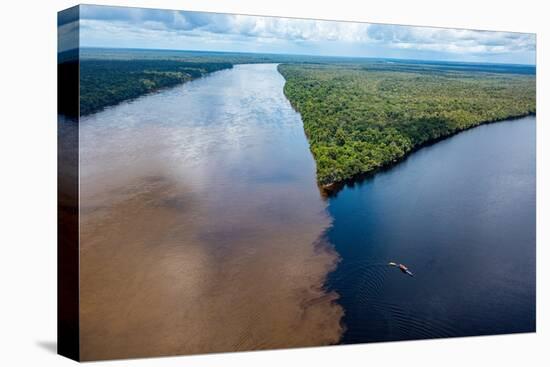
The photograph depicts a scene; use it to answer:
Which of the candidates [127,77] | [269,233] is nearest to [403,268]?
[269,233]

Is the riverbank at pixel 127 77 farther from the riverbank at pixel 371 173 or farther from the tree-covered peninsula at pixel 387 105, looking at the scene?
the riverbank at pixel 371 173

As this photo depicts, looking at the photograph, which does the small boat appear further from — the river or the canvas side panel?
the canvas side panel

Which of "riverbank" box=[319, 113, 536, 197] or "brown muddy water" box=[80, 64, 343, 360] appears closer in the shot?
"brown muddy water" box=[80, 64, 343, 360]

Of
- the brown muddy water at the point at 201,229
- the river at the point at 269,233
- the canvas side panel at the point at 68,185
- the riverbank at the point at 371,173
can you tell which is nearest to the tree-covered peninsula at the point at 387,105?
the riverbank at the point at 371,173

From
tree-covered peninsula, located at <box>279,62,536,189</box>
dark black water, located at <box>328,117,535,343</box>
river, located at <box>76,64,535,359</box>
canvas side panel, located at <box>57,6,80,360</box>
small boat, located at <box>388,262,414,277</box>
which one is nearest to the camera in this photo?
canvas side panel, located at <box>57,6,80,360</box>

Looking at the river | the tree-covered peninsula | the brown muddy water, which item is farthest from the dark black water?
the brown muddy water

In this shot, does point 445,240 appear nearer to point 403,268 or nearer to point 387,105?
point 403,268
